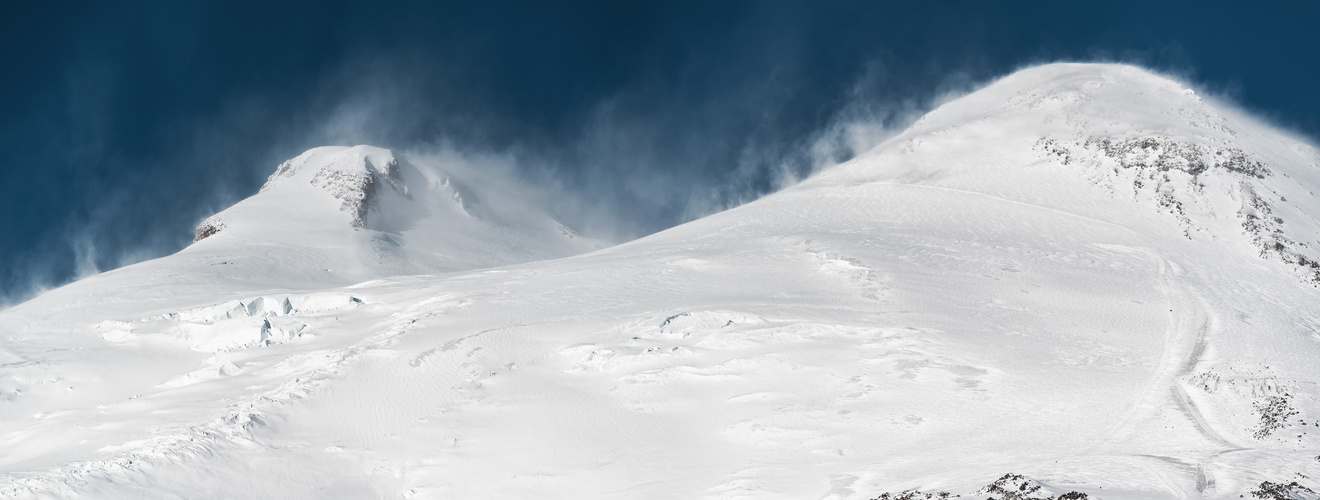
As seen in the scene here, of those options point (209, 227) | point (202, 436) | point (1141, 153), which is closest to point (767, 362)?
point (202, 436)

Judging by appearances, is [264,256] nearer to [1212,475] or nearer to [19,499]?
[19,499]

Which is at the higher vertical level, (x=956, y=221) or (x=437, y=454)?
(x=956, y=221)

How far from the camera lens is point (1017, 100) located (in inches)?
2808

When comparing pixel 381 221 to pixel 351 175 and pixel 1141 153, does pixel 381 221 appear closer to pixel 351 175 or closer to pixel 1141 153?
pixel 351 175

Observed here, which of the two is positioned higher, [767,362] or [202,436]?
[202,436]

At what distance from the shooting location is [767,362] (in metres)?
31.2

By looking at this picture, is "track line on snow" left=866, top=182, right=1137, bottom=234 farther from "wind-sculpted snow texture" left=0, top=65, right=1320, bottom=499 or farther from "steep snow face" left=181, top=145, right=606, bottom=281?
"steep snow face" left=181, top=145, right=606, bottom=281

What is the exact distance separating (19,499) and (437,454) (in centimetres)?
1012

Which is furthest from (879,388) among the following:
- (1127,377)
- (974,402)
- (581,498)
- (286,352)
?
(286,352)

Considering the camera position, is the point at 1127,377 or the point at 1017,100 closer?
the point at 1127,377

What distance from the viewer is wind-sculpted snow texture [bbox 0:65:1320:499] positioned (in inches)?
973

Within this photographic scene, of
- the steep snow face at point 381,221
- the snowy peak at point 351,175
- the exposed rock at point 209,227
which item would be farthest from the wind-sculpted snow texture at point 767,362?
the snowy peak at point 351,175

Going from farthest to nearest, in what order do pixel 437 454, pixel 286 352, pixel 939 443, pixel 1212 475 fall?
pixel 286 352 → pixel 437 454 → pixel 939 443 → pixel 1212 475

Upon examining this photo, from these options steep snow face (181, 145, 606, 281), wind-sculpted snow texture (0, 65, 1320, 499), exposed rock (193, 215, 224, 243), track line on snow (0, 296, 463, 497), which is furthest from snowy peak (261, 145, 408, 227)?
track line on snow (0, 296, 463, 497)
